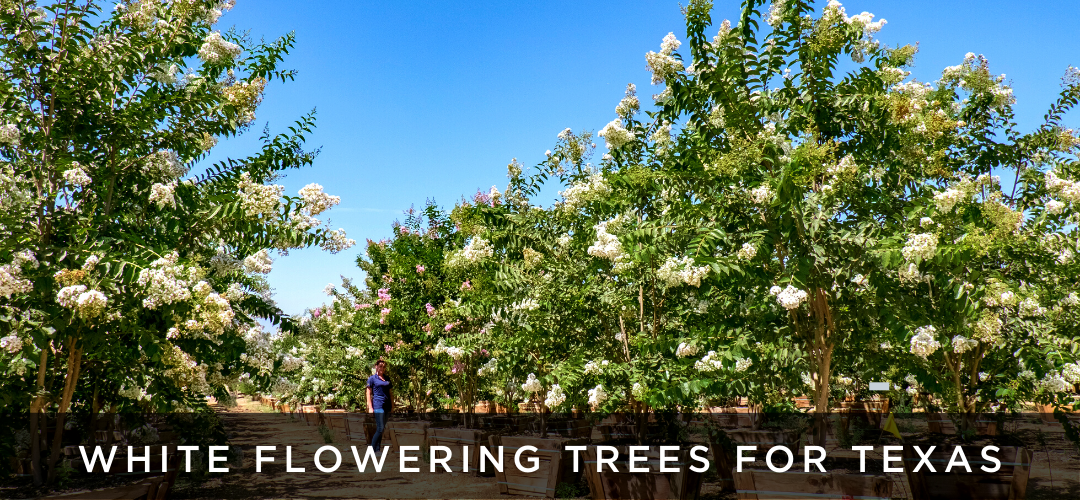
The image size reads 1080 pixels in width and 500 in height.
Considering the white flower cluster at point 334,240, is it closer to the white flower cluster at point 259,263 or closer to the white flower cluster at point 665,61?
the white flower cluster at point 259,263

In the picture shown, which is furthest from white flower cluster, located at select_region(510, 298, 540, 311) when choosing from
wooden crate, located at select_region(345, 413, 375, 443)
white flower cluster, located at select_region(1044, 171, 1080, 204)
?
wooden crate, located at select_region(345, 413, 375, 443)

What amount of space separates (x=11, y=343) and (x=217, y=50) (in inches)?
120

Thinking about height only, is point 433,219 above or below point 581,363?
above

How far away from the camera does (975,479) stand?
237 inches

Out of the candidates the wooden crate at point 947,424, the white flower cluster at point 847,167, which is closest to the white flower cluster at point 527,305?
the white flower cluster at point 847,167

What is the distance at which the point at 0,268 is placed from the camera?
4617mm

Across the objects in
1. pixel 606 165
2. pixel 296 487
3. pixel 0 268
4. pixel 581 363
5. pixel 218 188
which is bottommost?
pixel 296 487

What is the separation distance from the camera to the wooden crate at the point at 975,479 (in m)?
5.98

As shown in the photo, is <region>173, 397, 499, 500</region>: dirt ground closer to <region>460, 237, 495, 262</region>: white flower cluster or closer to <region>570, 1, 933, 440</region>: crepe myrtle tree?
<region>460, 237, 495, 262</region>: white flower cluster

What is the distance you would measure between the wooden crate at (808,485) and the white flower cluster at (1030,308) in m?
2.35

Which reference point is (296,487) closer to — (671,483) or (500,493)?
(500,493)

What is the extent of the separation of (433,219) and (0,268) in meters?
9.53

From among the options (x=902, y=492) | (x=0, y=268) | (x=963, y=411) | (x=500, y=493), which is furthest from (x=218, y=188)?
Result: (x=963, y=411)

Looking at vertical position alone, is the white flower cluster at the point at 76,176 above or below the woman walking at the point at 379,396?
above
